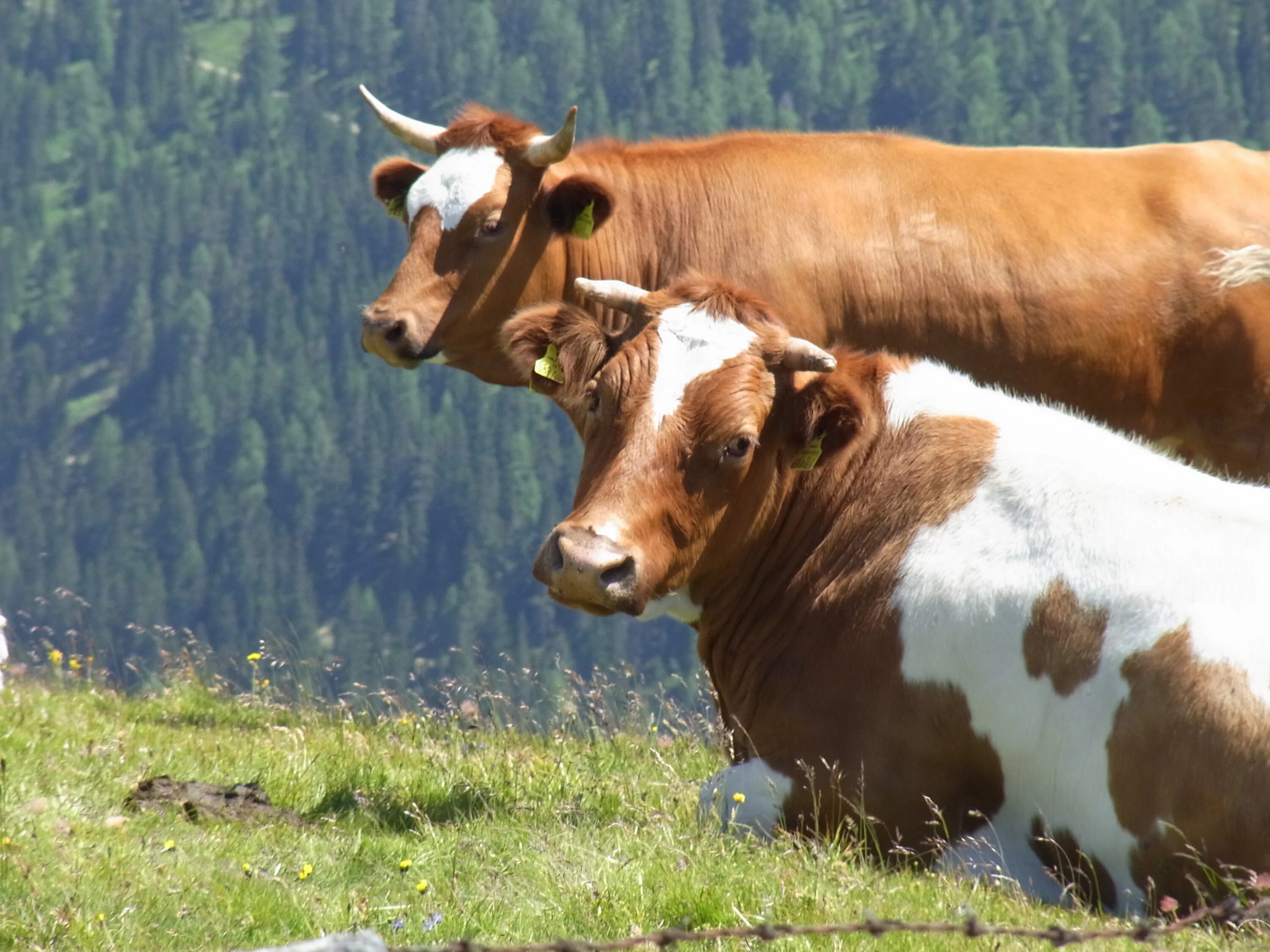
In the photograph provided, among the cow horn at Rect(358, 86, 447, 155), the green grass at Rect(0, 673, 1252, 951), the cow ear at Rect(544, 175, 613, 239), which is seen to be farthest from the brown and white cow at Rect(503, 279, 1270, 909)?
the cow horn at Rect(358, 86, 447, 155)

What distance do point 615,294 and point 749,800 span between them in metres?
2.28

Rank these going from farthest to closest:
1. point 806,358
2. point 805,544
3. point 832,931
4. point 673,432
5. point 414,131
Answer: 1. point 414,131
2. point 805,544
3. point 806,358
4. point 673,432
5. point 832,931

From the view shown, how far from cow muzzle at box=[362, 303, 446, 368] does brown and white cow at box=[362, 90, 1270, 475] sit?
2cm

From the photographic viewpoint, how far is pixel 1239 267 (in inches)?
412

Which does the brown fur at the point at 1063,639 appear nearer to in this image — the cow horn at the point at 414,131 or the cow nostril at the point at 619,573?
the cow nostril at the point at 619,573

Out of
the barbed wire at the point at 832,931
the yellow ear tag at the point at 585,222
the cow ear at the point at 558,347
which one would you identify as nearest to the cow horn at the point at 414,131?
the yellow ear tag at the point at 585,222

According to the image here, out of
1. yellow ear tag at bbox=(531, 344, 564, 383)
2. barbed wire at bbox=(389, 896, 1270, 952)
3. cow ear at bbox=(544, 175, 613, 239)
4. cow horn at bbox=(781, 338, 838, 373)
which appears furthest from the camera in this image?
cow ear at bbox=(544, 175, 613, 239)

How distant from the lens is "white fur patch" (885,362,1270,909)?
5.65 m

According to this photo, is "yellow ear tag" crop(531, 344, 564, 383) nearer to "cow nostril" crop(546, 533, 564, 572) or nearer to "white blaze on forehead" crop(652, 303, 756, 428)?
"white blaze on forehead" crop(652, 303, 756, 428)

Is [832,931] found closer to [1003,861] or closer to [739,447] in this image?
[1003,861]

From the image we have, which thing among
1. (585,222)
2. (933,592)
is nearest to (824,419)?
(933,592)

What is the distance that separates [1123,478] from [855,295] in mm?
4189

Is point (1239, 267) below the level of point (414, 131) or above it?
below

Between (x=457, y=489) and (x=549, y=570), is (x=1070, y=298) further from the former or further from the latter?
(x=457, y=489)
